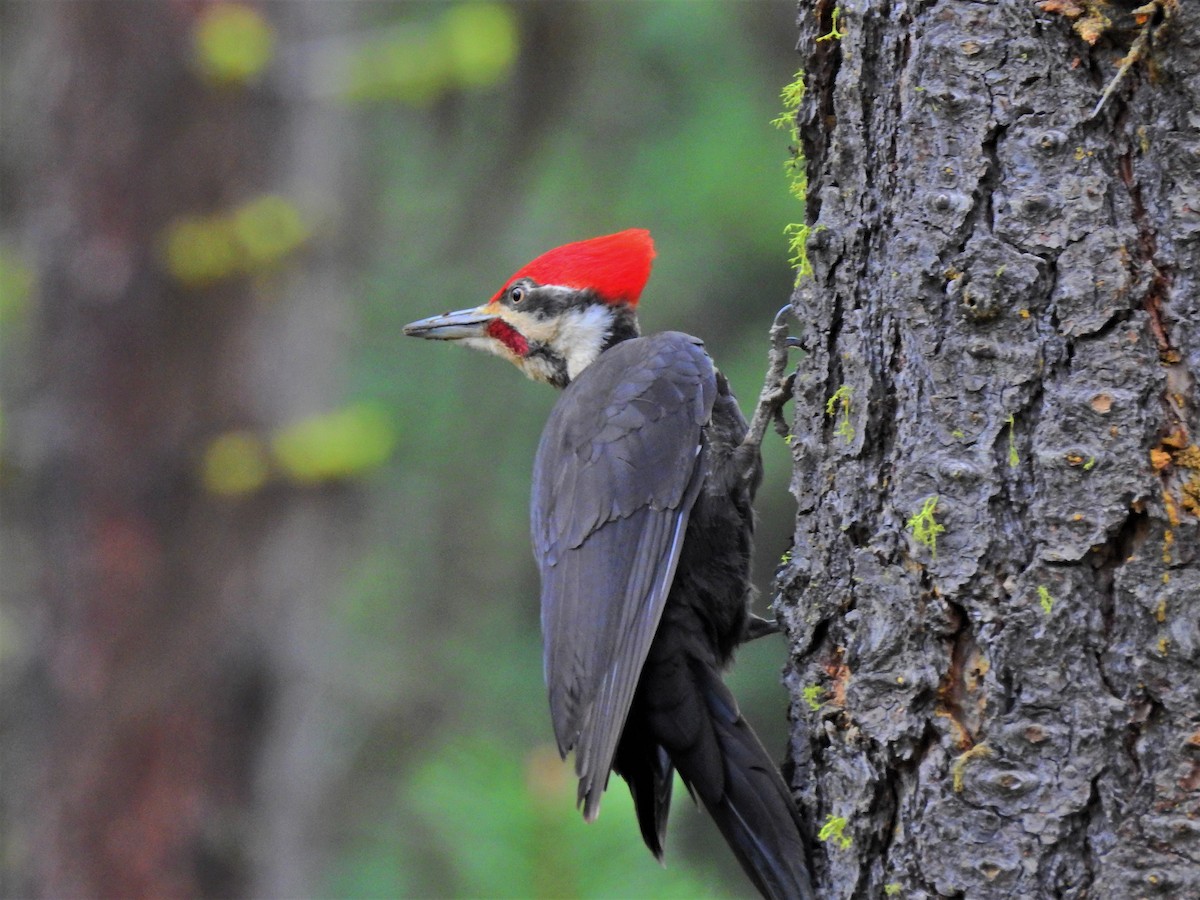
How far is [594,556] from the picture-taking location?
115 inches

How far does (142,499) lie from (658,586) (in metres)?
3.05

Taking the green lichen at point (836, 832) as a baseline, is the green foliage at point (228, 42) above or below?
above

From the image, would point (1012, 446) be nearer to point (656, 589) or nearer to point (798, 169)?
point (798, 169)

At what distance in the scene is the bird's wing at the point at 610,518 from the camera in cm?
267

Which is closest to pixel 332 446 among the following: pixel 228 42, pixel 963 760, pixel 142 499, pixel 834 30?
pixel 142 499

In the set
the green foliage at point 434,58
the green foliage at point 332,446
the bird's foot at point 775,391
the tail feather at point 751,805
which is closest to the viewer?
the tail feather at point 751,805

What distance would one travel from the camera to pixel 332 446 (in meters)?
5.05

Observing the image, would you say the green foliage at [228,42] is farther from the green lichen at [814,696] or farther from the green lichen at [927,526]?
the green lichen at [927,526]

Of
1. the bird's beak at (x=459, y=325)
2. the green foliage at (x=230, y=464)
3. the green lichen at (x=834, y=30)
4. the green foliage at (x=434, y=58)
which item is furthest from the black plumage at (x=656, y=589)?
the green foliage at (x=230, y=464)

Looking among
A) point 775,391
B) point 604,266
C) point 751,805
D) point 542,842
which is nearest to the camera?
point 751,805

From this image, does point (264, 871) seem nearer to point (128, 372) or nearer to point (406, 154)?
point (128, 372)

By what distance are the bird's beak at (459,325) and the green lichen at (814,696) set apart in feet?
6.23

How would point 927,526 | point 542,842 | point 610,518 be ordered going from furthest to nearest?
point 610,518, point 542,842, point 927,526

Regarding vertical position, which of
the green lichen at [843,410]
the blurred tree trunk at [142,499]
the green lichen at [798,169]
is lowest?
the blurred tree trunk at [142,499]
